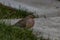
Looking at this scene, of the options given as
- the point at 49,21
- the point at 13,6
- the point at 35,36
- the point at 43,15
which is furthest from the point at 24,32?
the point at 13,6

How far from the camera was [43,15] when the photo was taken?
28.2ft

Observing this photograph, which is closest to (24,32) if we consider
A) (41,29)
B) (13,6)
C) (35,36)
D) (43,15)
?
(35,36)

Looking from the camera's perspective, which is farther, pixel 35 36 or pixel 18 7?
pixel 18 7

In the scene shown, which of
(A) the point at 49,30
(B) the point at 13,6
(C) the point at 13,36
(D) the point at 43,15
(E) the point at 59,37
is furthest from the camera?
(B) the point at 13,6

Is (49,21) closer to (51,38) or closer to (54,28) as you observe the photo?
(54,28)

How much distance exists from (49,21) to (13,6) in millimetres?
2072

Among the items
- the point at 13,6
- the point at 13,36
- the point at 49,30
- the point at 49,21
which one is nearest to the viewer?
the point at 13,36

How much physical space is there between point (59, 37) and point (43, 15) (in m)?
2.51

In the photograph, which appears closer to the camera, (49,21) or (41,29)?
(41,29)

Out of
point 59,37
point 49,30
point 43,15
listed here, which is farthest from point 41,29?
point 43,15

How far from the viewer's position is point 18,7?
9.12 m

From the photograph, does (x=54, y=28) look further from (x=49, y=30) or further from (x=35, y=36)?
(x=35, y=36)

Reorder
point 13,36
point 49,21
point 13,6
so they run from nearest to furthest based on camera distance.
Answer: point 13,36 → point 49,21 → point 13,6

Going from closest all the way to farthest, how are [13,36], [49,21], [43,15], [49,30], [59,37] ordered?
[13,36] → [59,37] → [49,30] → [49,21] → [43,15]
